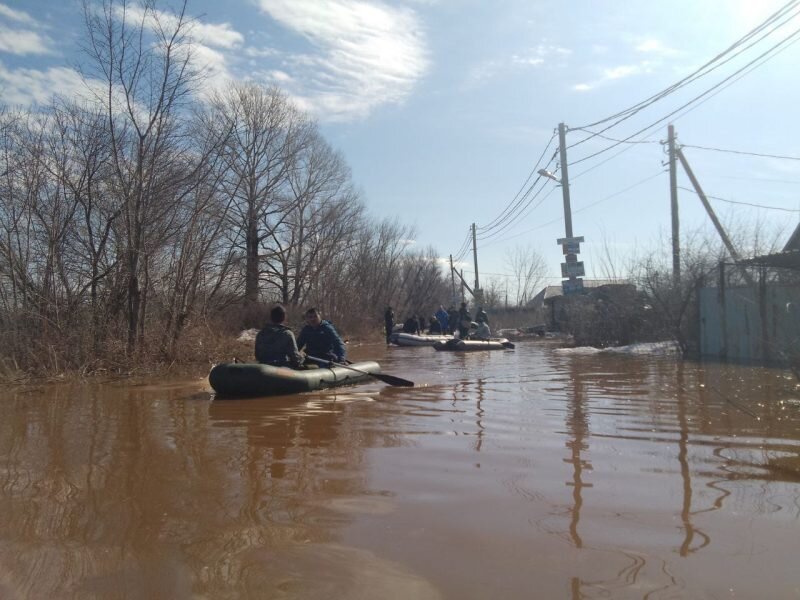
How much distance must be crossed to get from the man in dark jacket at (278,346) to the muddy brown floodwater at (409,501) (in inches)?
Answer: 77.5

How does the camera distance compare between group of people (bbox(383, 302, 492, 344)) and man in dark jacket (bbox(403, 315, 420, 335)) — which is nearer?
group of people (bbox(383, 302, 492, 344))

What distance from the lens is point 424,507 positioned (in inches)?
173

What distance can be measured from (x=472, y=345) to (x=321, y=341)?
33.9 ft

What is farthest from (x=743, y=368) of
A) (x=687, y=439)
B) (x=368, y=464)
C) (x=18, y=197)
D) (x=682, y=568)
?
(x=18, y=197)

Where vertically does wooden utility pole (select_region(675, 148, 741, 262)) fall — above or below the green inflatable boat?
above

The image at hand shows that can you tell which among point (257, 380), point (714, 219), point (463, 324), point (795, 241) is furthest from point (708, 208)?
point (257, 380)

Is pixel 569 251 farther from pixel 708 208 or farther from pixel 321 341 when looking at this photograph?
pixel 321 341

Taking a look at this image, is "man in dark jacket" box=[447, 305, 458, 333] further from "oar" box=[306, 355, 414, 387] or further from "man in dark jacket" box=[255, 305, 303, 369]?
"man in dark jacket" box=[255, 305, 303, 369]

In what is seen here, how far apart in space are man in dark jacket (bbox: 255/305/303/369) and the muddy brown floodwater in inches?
77.5

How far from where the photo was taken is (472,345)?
21.8 m

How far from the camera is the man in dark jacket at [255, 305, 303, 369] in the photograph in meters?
Result: 10.8

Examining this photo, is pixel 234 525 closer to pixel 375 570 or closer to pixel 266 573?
pixel 266 573

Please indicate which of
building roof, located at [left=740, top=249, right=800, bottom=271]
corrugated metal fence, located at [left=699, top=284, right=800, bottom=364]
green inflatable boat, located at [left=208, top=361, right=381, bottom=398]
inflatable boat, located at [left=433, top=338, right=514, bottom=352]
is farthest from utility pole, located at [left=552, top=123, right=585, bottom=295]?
green inflatable boat, located at [left=208, top=361, right=381, bottom=398]

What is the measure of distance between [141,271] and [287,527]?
12795mm
